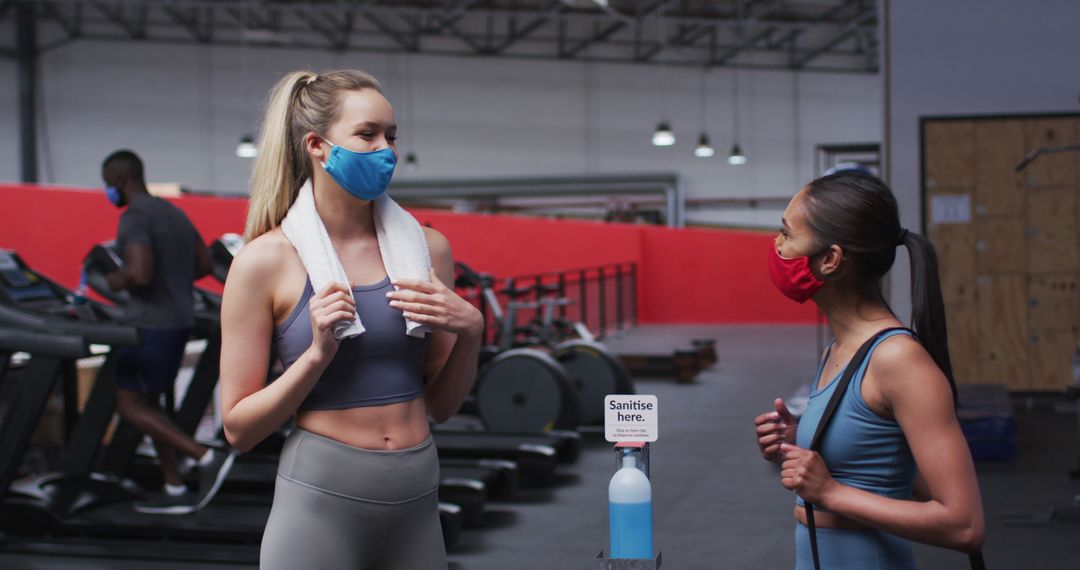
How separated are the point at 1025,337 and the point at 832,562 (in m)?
7.28

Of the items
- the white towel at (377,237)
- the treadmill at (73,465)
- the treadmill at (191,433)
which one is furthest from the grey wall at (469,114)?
the white towel at (377,237)

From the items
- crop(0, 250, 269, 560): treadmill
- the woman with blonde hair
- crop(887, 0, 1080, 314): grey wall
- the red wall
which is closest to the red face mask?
the woman with blonde hair

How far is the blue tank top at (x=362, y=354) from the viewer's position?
5.09 feet

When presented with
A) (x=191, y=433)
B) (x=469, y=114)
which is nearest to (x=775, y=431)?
(x=191, y=433)

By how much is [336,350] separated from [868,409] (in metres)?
0.78

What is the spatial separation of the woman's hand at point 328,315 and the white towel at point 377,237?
19 mm

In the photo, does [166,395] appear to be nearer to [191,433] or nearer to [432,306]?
[191,433]

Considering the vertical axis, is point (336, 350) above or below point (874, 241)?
below

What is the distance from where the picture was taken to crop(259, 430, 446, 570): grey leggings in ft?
5.04

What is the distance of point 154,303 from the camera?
14.8 ft

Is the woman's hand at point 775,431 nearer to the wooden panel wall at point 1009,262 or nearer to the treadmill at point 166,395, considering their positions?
the treadmill at point 166,395

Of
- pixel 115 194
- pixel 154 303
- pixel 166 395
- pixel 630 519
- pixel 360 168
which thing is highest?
pixel 115 194

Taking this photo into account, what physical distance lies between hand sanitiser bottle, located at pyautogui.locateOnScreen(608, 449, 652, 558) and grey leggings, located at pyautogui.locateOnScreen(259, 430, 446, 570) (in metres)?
0.32

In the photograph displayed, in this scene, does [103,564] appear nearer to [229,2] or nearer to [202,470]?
[202,470]
